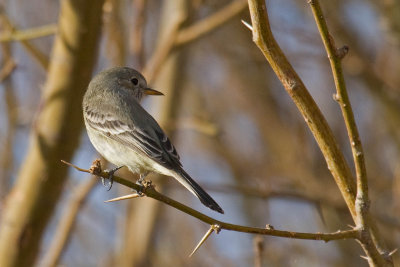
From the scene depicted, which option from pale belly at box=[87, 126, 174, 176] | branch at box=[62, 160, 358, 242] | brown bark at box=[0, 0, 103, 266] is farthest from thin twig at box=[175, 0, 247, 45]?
branch at box=[62, 160, 358, 242]

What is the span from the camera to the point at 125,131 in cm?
412

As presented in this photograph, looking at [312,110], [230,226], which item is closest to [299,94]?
[312,110]

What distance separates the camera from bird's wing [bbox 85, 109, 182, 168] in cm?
384

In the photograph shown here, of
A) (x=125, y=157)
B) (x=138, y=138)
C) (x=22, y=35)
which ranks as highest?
(x=22, y=35)

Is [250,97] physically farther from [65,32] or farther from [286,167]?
[65,32]

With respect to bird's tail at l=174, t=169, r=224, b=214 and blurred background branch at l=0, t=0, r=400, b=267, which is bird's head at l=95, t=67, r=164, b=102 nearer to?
blurred background branch at l=0, t=0, r=400, b=267

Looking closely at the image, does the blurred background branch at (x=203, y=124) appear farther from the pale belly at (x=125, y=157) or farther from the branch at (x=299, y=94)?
the branch at (x=299, y=94)

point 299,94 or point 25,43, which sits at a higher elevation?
point 25,43

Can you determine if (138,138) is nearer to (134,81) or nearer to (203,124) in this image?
(134,81)

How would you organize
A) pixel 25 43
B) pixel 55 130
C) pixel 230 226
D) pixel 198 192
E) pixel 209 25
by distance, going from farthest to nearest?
pixel 209 25
pixel 25 43
pixel 55 130
pixel 198 192
pixel 230 226

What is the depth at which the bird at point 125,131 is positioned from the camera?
12.6ft

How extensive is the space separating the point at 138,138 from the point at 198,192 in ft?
3.04

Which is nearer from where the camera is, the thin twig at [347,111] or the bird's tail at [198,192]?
the thin twig at [347,111]

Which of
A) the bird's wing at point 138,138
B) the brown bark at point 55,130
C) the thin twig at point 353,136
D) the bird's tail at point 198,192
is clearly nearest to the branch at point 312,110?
the thin twig at point 353,136
